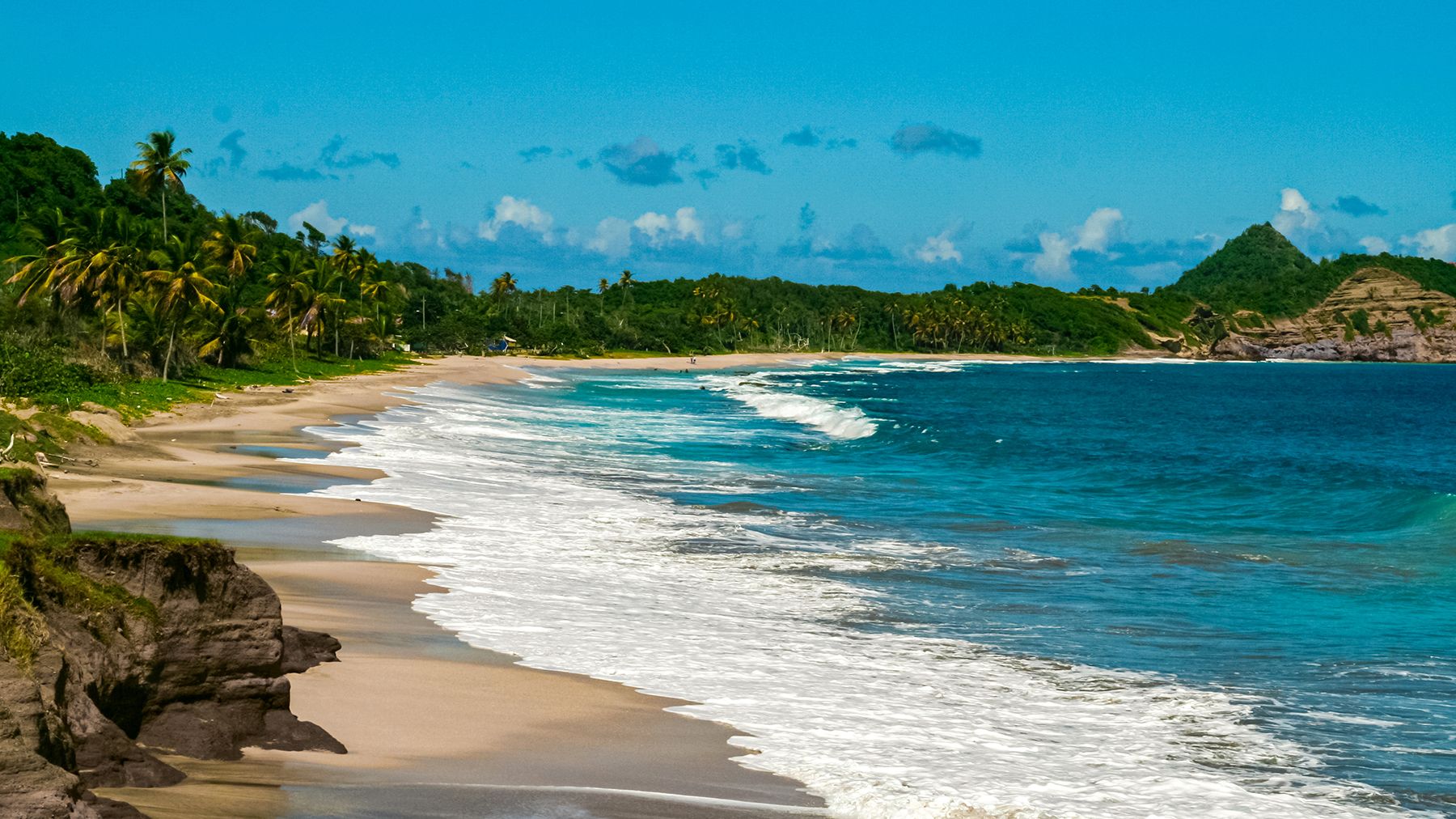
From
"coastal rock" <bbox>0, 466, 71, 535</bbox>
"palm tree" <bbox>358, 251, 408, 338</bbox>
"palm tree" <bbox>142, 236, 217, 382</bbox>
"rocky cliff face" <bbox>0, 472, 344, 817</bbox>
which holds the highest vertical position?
"palm tree" <bbox>358, 251, 408, 338</bbox>

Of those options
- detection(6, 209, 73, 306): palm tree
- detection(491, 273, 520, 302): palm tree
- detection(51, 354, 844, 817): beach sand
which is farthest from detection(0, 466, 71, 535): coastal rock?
detection(491, 273, 520, 302): palm tree

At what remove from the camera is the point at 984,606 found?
14.3 metres

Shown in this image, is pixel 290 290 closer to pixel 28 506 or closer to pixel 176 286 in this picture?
pixel 176 286

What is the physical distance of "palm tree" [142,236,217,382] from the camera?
4931 cm

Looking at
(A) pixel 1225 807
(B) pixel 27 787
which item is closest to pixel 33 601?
(B) pixel 27 787

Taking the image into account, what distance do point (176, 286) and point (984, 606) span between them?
1748 inches

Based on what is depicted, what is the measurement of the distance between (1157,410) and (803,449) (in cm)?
4131

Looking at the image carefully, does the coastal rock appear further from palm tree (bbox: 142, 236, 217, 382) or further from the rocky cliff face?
palm tree (bbox: 142, 236, 217, 382)

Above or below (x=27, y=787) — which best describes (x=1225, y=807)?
below

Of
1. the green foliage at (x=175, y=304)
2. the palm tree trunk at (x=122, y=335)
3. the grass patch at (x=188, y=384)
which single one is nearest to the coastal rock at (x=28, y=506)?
the grass patch at (x=188, y=384)

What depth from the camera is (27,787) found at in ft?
17.2

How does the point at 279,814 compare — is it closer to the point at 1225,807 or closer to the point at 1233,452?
the point at 1225,807

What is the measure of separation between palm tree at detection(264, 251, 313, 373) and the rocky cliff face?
67.3m

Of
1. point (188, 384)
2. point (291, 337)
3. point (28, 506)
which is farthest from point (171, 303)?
point (28, 506)
